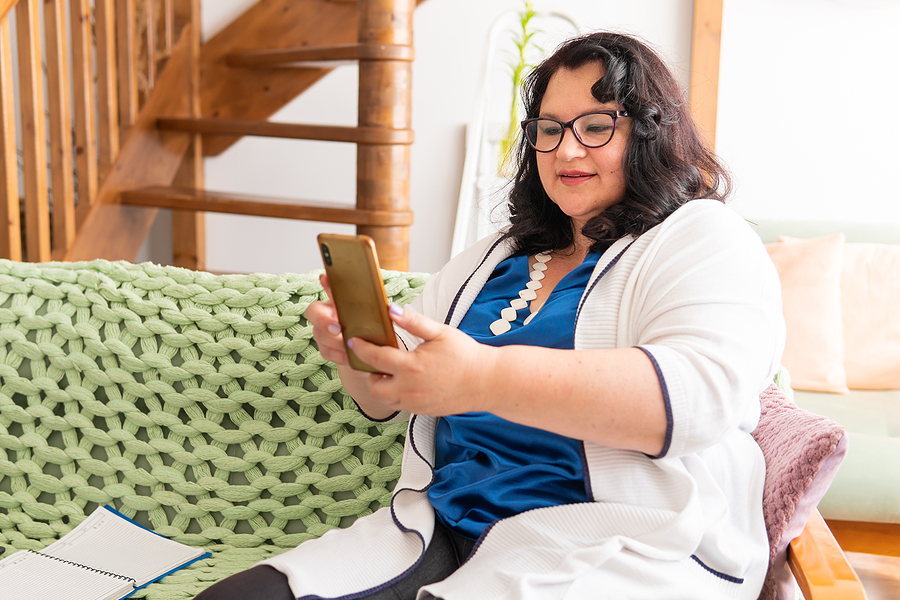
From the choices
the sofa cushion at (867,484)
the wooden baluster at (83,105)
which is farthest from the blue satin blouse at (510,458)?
the wooden baluster at (83,105)

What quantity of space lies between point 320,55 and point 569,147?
1521 millimetres

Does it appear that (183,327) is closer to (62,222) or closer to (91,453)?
(91,453)

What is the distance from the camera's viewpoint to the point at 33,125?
6.63 ft

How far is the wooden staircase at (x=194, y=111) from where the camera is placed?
6.85ft

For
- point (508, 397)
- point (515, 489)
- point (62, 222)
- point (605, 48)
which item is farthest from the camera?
point (62, 222)

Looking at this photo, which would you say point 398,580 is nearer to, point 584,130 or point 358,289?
point 358,289

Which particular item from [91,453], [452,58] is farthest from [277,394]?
[452,58]

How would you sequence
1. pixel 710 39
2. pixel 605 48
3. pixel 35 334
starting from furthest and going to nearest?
pixel 710 39 < pixel 35 334 < pixel 605 48

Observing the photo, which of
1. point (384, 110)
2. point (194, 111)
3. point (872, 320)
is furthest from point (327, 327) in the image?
point (194, 111)

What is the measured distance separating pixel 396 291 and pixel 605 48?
0.55m

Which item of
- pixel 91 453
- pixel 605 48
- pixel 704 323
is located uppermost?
pixel 605 48

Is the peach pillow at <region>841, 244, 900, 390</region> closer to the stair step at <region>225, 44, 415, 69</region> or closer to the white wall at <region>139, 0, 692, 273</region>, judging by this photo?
the white wall at <region>139, 0, 692, 273</region>

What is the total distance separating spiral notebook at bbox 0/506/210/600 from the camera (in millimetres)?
1099

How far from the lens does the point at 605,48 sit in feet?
3.46
